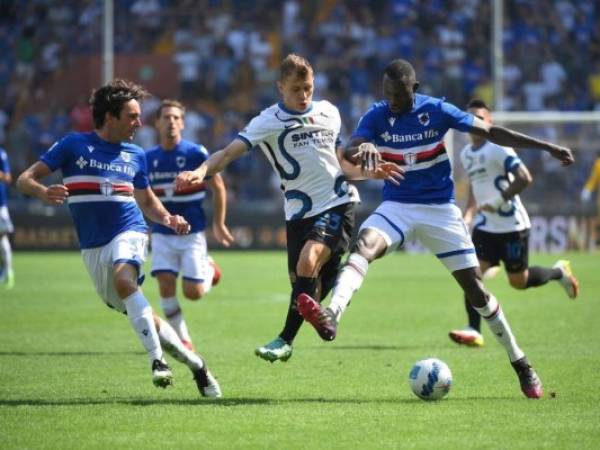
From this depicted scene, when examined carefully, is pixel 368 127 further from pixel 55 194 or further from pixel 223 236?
pixel 223 236

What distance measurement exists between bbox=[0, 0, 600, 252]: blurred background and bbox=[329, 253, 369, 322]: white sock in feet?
67.4

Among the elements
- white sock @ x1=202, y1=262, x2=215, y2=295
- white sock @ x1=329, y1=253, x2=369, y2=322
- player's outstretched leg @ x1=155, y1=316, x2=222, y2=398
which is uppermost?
white sock @ x1=329, y1=253, x2=369, y2=322

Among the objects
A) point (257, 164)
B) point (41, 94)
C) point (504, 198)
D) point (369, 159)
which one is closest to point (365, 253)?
point (369, 159)

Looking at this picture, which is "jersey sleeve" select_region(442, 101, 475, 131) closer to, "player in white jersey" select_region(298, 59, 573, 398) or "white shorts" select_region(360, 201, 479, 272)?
"player in white jersey" select_region(298, 59, 573, 398)

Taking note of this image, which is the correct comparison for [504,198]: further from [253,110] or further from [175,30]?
[175,30]

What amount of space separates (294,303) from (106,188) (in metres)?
1.71

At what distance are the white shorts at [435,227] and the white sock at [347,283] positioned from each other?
46cm

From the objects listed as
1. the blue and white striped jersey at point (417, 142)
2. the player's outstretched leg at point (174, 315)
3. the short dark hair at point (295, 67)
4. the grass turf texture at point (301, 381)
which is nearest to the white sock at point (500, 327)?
the grass turf texture at point (301, 381)

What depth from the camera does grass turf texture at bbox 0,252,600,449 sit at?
23.2 ft

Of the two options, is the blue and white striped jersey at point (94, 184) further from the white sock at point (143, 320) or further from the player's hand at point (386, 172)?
the player's hand at point (386, 172)

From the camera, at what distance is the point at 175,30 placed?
33156 mm

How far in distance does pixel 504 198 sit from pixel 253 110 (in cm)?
1913

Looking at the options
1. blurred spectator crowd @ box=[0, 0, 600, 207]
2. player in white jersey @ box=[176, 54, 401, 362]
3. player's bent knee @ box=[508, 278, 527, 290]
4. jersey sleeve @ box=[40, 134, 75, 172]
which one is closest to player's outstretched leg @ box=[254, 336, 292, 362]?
player in white jersey @ box=[176, 54, 401, 362]

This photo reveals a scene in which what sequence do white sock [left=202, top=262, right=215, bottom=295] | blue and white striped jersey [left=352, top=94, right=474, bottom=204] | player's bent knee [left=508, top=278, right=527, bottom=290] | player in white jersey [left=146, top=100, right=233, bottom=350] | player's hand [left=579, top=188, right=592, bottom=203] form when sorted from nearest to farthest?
1. blue and white striped jersey [left=352, top=94, right=474, bottom=204]
2. player in white jersey [left=146, top=100, right=233, bottom=350]
3. white sock [left=202, top=262, right=215, bottom=295]
4. player's bent knee [left=508, top=278, right=527, bottom=290]
5. player's hand [left=579, top=188, right=592, bottom=203]
